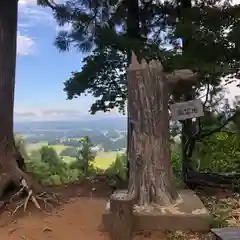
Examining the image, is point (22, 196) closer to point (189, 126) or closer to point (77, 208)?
point (77, 208)

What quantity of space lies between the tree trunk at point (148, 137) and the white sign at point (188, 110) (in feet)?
1.46

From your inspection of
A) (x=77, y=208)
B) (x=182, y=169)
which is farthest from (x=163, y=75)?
(x=182, y=169)

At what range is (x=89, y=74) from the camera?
225 inches

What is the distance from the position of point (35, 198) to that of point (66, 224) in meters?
0.71

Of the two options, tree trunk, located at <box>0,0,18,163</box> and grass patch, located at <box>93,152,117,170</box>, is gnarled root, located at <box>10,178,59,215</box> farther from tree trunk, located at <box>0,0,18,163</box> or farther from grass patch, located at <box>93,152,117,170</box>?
grass patch, located at <box>93,152,117,170</box>

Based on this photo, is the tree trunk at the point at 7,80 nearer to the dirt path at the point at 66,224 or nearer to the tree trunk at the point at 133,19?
the dirt path at the point at 66,224

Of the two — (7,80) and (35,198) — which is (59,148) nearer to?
(7,80)

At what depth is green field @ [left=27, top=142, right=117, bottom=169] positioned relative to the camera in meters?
6.72

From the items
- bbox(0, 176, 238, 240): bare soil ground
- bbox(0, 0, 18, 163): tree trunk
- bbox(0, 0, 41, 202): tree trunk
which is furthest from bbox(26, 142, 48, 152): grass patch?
bbox(0, 176, 238, 240): bare soil ground

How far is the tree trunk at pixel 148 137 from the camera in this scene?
391 cm

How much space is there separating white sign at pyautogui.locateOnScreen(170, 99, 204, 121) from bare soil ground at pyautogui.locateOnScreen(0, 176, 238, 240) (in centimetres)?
130

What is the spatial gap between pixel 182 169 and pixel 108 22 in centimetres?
242

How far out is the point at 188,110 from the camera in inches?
173

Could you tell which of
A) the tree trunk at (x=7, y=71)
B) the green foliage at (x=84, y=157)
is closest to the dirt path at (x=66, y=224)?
the tree trunk at (x=7, y=71)
